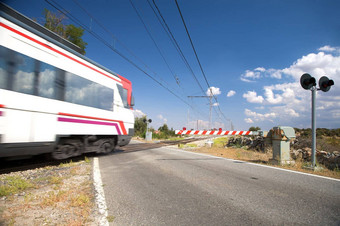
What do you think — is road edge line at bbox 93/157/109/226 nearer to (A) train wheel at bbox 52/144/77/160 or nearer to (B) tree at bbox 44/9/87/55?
(A) train wheel at bbox 52/144/77/160

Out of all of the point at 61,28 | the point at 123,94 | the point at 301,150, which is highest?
the point at 61,28

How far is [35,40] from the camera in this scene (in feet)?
15.2

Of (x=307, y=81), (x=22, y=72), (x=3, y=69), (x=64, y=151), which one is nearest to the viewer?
(x=3, y=69)

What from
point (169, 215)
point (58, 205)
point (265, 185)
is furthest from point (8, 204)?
point (265, 185)

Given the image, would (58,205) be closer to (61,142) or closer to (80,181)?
(80,181)

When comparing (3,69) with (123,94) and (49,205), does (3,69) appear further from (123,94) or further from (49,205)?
(123,94)

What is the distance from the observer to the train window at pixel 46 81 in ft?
15.3

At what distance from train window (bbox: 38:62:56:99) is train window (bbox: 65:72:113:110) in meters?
0.47

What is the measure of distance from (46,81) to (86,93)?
1.46m

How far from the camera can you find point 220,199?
2998mm

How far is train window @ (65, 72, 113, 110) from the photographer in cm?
557

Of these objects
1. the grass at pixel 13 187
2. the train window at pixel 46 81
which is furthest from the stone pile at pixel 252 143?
the grass at pixel 13 187

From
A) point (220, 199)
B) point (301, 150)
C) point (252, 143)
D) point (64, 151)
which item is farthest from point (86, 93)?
point (252, 143)

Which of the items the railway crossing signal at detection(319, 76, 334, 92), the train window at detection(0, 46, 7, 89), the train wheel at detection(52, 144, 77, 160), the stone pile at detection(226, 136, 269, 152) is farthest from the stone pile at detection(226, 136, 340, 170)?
the train window at detection(0, 46, 7, 89)
